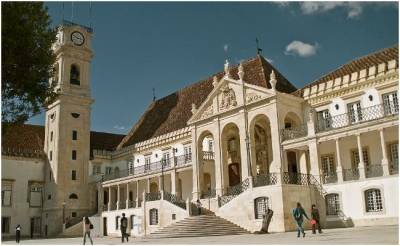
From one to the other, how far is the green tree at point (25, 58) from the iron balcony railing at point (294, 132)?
14.6m

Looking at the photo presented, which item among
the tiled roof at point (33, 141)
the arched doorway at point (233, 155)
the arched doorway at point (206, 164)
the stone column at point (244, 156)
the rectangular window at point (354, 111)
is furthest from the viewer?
the tiled roof at point (33, 141)

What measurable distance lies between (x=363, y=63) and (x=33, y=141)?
1255 inches

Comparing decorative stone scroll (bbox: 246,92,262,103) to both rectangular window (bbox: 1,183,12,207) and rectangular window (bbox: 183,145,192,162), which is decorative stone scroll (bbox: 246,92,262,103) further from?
rectangular window (bbox: 1,183,12,207)

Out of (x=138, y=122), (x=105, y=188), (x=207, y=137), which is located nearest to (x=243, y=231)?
(x=207, y=137)

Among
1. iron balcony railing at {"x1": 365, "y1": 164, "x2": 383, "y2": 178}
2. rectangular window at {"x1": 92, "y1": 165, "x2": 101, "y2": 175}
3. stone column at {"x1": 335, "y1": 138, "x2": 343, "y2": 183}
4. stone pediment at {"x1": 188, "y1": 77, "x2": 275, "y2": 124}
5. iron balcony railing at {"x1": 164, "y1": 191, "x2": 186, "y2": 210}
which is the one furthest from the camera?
rectangular window at {"x1": 92, "y1": 165, "x2": 101, "y2": 175}

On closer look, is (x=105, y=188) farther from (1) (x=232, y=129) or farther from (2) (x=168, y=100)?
(1) (x=232, y=129)

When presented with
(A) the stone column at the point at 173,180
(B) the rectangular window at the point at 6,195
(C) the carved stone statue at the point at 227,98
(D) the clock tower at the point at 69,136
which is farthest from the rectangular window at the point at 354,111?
(B) the rectangular window at the point at 6,195

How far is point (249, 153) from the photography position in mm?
28375

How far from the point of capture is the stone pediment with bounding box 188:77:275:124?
28.9m

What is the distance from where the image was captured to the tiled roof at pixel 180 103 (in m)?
33.0

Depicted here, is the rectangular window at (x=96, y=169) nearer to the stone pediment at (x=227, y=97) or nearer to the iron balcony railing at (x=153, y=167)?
the iron balcony railing at (x=153, y=167)

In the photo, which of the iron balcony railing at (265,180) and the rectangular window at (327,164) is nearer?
the iron balcony railing at (265,180)

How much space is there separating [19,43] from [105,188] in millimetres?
29479

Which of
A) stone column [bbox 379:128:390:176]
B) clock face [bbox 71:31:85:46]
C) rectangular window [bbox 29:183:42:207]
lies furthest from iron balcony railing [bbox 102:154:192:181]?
stone column [bbox 379:128:390:176]
